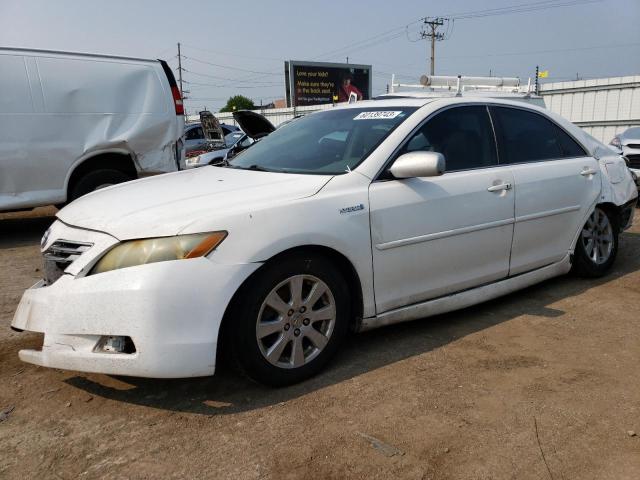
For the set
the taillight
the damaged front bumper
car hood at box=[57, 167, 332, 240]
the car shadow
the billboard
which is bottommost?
the car shadow

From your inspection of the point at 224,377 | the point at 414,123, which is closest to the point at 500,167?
the point at 414,123

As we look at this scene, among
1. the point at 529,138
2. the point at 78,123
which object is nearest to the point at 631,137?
the point at 529,138

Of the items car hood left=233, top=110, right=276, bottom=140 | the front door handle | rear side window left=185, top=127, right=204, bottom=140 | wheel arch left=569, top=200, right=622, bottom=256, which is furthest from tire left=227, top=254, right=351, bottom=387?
rear side window left=185, top=127, right=204, bottom=140

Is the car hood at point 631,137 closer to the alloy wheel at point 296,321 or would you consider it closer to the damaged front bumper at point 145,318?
the alloy wheel at point 296,321

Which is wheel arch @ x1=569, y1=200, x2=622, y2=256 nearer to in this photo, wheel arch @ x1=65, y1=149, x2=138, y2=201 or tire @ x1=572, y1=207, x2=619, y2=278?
tire @ x1=572, y1=207, x2=619, y2=278

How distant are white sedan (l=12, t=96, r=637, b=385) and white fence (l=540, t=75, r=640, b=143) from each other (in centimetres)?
1199

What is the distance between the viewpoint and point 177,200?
2.94 m

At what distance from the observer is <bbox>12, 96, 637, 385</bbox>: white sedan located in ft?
8.52

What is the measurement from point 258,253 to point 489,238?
5.73ft

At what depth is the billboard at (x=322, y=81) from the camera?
42562 mm

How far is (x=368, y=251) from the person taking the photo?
3135mm

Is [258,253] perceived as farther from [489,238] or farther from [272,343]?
[489,238]

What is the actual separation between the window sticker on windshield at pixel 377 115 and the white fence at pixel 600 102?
13.1 metres

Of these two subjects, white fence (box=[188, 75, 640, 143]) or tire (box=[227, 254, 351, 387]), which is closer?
tire (box=[227, 254, 351, 387])
